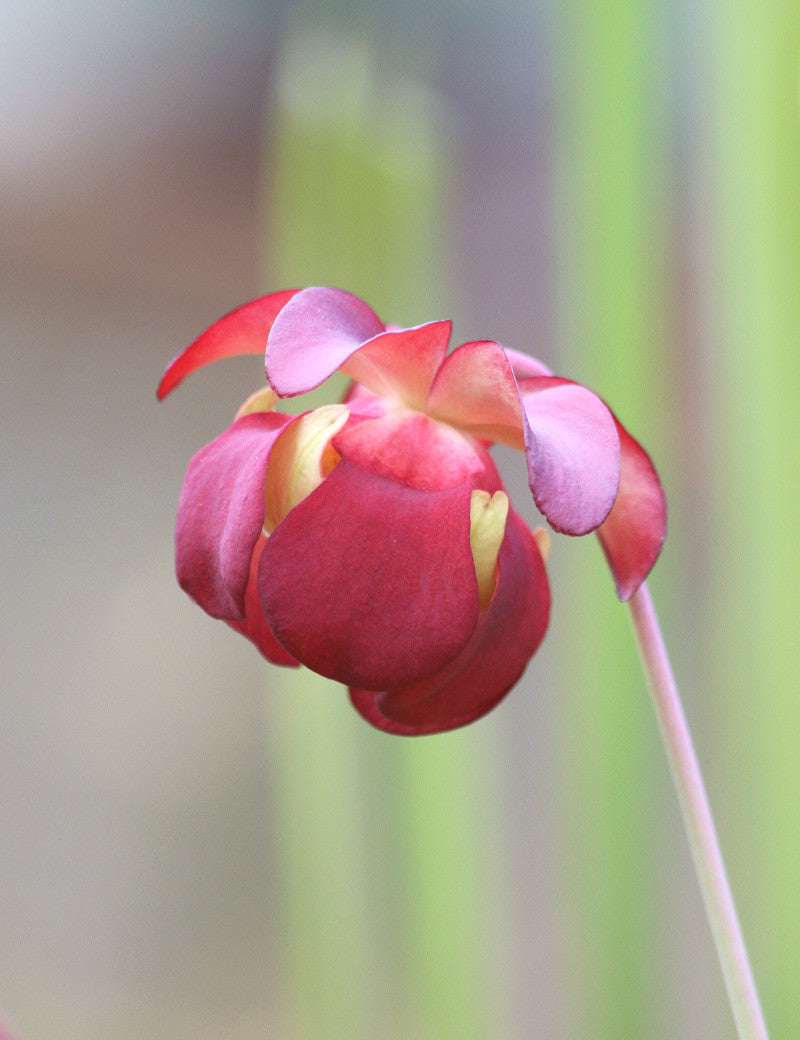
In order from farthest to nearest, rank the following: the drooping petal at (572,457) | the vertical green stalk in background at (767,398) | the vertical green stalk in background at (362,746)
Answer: the vertical green stalk in background at (362,746)
the vertical green stalk in background at (767,398)
the drooping petal at (572,457)

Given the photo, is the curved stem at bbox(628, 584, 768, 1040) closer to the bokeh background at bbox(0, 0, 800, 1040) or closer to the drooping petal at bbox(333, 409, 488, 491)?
the drooping petal at bbox(333, 409, 488, 491)

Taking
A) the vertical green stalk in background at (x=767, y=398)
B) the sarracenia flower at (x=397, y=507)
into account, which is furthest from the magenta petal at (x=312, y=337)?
the vertical green stalk in background at (x=767, y=398)

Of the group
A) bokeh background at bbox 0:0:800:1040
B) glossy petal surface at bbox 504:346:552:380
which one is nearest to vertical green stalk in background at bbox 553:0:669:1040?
bokeh background at bbox 0:0:800:1040

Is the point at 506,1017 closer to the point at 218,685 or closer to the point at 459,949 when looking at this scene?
the point at 459,949

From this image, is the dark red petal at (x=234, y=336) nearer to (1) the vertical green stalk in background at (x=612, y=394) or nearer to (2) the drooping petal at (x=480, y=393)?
(2) the drooping petal at (x=480, y=393)

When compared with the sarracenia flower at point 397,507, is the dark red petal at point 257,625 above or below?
below
